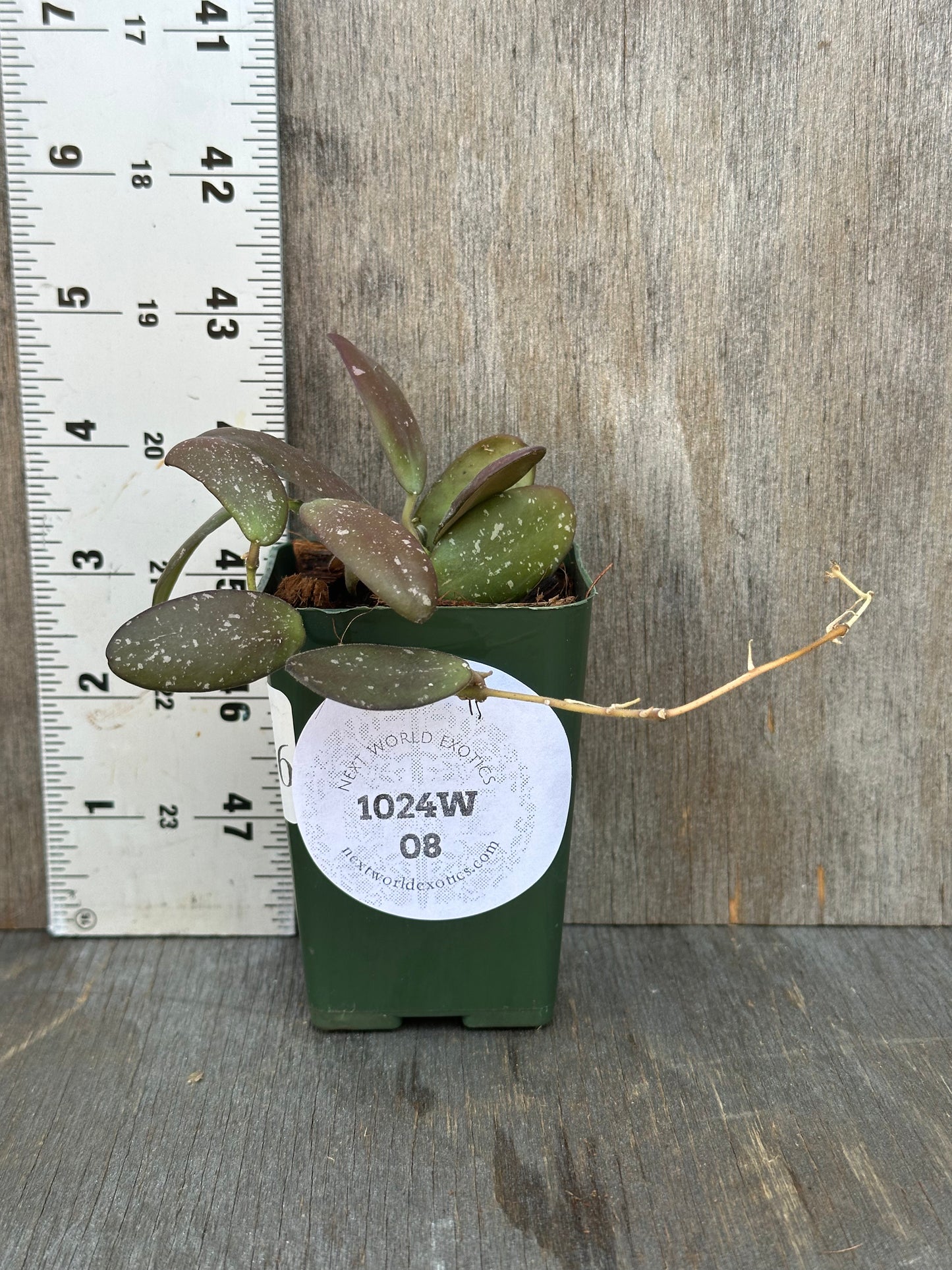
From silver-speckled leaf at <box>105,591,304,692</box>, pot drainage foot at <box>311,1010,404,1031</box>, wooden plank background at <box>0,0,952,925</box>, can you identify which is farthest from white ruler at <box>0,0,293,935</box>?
silver-speckled leaf at <box>105,591,304,692</box>

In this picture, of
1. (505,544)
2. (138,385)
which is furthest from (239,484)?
(138,385)

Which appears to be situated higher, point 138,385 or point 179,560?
point 138,385

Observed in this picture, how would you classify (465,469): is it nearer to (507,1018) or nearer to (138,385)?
(138,385)

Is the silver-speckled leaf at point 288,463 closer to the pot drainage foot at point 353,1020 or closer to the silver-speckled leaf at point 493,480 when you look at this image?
the silver-speckled leaf at point 493,480

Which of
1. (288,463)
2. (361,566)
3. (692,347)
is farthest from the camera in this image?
(692,347)

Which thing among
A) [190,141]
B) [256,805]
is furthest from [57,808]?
[190,141]

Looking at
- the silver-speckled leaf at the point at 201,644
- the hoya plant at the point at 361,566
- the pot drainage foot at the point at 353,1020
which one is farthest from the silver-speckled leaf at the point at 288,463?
the pot drainage foot at the point at 353,1020

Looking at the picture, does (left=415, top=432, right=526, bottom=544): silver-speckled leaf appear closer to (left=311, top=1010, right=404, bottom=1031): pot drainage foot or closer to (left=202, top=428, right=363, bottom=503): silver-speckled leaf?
(left=202, top=428, right=363, bottom=503): silver-speckled leaf
